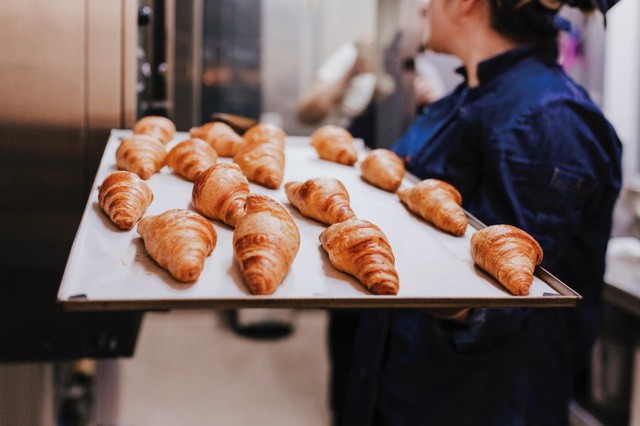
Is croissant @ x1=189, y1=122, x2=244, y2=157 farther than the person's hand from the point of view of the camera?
Yes

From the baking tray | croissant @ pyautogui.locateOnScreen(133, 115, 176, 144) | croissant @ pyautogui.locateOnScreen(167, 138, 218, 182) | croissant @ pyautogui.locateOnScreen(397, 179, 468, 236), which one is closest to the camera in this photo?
the baking tray

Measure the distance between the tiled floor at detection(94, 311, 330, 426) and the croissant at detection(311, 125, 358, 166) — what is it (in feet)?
6.35

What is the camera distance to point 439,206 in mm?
1006

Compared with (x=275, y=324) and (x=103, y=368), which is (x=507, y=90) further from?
(x=275, y=324)

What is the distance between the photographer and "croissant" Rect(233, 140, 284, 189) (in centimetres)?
113

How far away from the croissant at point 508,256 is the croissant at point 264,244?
25 centimetres

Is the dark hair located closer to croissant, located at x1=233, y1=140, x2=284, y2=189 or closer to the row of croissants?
the row of croissants

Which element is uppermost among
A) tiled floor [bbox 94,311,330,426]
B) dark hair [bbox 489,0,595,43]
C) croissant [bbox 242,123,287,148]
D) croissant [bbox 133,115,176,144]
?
dark hair [bbox 489,0,595,43]

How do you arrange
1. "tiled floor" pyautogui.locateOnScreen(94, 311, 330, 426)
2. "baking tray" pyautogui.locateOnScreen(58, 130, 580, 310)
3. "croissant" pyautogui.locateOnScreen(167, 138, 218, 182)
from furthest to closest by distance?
"tiled floor" pyautogui.locateOnScreen(94, 311, 330, 426)
"croissant" pyautogui.locateOnScreen(167, 138, 218, 182)
"baking tray" pyautogui.locateOnScreen(58, 130, 580, 310)

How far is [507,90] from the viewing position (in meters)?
1.40

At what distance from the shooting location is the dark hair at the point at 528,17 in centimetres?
139

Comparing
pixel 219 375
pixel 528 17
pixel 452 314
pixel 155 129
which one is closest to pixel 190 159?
pixel 155 129

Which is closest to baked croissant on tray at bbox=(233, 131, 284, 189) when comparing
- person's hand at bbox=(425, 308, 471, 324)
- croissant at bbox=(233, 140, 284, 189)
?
croissant at bbox=(233, 140, 284, 189)

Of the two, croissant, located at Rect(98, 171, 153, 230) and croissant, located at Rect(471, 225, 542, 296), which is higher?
croissant, located at Rect(98, 171, 153, 230)
